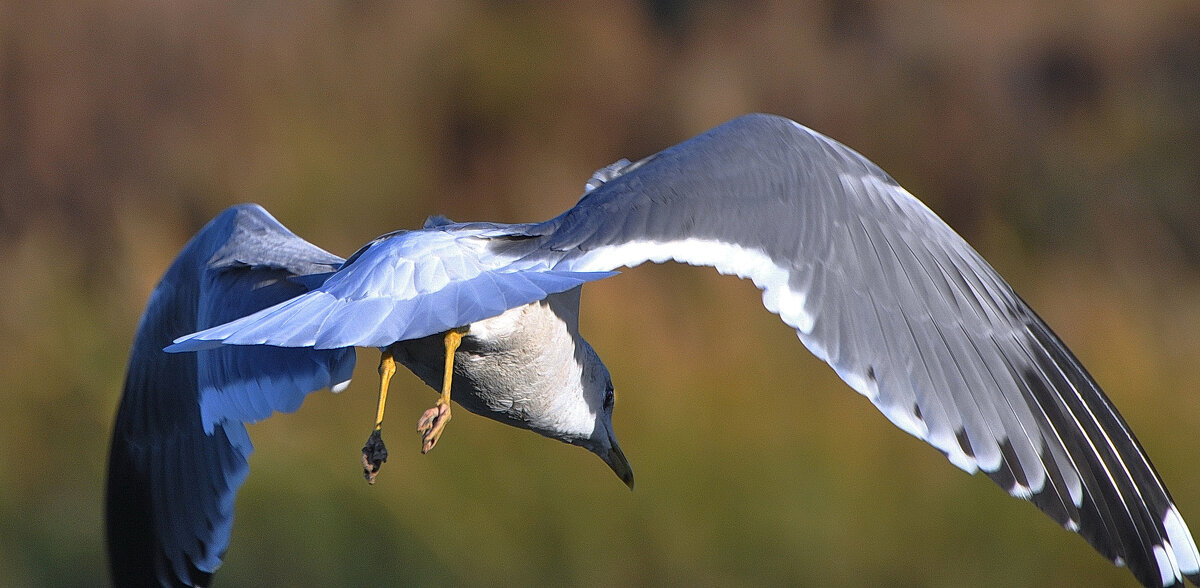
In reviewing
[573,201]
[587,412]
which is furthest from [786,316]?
[573,201]

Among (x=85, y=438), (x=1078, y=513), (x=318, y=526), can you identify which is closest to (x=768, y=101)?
(x=318, y=526)

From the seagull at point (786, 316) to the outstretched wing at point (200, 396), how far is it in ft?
0.35

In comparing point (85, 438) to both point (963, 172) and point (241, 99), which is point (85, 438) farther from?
point (963, 172)

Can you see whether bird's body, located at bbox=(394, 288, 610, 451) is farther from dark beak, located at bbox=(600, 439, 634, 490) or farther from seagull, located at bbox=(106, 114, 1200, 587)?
dark beak, located at bbox=(600, 439, 634, 490)

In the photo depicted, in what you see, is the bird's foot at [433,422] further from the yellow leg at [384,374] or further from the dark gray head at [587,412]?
the dark gray head at [587,412]

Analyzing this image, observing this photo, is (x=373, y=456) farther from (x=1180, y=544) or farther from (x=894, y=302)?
(x=1180, y=544)

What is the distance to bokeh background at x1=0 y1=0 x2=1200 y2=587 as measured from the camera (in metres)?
3.23

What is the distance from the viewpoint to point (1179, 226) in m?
4.25

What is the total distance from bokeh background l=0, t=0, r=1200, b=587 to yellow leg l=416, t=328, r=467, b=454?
153 cm

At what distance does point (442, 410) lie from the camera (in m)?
1.70

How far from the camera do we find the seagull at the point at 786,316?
1620 millimetres

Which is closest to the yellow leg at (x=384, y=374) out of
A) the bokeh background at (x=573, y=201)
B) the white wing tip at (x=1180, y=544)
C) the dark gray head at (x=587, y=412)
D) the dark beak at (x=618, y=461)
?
the dark gray head at (x=587, y=412)

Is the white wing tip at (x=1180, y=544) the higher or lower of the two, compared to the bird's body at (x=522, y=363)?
lower

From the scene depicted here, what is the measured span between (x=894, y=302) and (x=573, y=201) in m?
2.47
